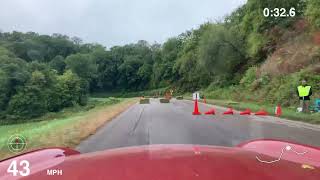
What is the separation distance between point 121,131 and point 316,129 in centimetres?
572

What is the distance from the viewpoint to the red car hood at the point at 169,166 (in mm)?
2449

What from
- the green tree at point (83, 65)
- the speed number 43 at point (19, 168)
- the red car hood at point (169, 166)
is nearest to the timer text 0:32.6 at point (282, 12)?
the green tree at point (83, 65)

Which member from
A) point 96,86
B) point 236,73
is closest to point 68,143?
point 96,86

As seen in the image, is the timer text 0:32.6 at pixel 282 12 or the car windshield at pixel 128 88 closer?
the car windshield at pixel 128 88

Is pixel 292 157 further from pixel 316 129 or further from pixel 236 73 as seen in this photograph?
pixel 236 73

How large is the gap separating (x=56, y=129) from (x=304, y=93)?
44.7 feet

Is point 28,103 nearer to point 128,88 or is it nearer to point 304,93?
point 128,88

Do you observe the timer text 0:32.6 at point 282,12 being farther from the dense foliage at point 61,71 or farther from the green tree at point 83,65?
the green tree at point 83,65

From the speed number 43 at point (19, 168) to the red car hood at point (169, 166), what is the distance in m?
0.03

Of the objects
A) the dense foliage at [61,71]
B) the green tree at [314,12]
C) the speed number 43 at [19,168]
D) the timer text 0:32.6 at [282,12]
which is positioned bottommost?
the speed number 43 at [19,168]

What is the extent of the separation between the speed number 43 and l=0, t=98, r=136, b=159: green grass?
2.32m

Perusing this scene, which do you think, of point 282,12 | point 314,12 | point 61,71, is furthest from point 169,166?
point 314,12

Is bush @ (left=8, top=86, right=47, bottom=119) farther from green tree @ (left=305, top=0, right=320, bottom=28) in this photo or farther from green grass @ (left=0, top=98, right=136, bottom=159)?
green tree @ (left=305, top=0, right=320, bottom=28)

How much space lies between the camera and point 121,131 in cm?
1630
